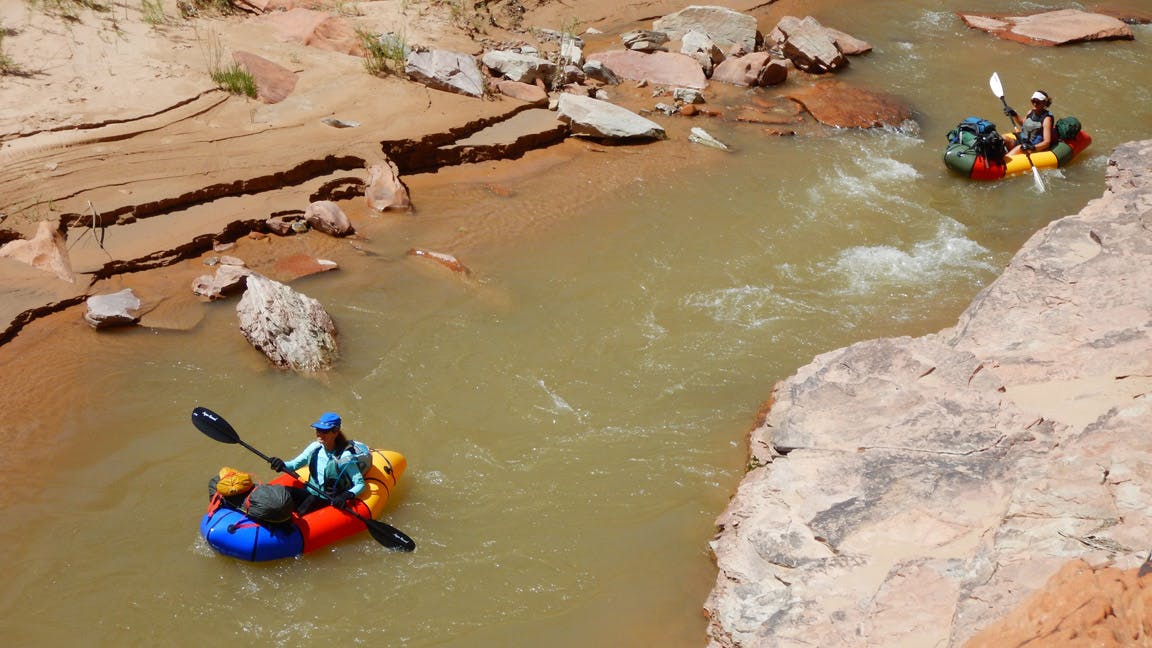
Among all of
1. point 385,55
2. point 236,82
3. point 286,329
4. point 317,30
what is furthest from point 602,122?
point 286,329

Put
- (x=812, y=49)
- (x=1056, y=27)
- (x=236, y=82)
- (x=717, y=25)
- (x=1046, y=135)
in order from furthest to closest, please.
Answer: (x=1056, y=27) → (x=717, y=25) → (x=812, y=49) → (x=1046, y=135) → (x=236, y=82)

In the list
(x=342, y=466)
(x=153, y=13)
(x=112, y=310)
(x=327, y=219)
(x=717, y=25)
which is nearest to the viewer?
(x=342, y=466)

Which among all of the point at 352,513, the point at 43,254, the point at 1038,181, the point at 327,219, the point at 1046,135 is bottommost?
the point at 352,513

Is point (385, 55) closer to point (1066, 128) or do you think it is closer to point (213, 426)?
point (213, 426)

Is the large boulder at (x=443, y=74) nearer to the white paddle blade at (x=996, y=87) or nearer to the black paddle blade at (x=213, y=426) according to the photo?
the black paddle blade at (x=213, y=426)

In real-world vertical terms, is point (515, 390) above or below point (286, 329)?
below

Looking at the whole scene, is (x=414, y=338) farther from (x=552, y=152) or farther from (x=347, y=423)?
(x=552, y=152)

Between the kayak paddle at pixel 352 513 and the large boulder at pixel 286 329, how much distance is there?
1.08m

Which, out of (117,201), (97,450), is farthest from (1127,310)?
(117,201)

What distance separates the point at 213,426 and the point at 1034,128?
947cm

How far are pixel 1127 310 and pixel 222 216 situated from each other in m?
7.13

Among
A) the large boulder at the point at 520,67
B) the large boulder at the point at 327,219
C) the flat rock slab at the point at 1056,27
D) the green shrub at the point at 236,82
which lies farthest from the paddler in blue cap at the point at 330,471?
the flat rock slab at the point at 1056,27

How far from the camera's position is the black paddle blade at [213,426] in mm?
5691

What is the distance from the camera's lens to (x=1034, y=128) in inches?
413
